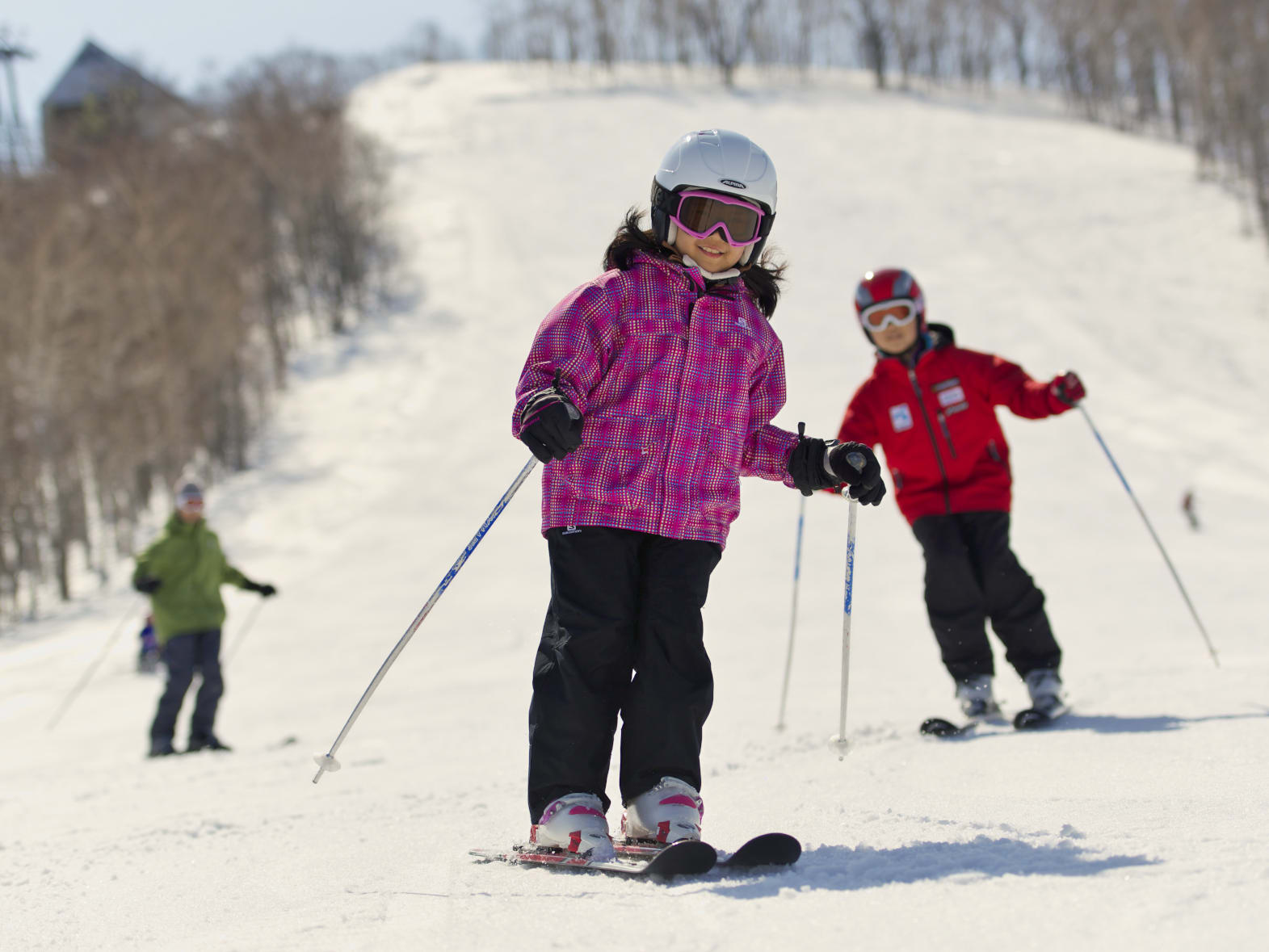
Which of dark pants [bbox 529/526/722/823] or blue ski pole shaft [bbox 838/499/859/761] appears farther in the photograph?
blue ski pole shaft [bbox 838/499/859/761]

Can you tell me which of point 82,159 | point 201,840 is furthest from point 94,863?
point 82,159

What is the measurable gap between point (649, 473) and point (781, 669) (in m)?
5.55

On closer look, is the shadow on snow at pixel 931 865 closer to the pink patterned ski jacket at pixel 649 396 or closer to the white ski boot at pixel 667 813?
the white ski boot at pixel 667 813

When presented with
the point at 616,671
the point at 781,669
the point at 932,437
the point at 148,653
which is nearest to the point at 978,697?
the point at 932,437

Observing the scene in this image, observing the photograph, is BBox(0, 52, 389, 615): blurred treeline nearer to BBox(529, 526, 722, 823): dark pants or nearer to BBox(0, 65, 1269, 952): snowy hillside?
BBox(0, 65, 1269, 952): snowy hillside

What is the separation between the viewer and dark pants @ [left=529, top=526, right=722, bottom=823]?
2.62 metres

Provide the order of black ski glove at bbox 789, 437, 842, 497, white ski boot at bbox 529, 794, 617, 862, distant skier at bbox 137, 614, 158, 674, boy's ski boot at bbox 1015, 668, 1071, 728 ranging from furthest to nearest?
1. distant skier at bbox 137, 614, 158, 674
2. boy's ski boot at bbox 1015, 668, 1071, 728
3. black ski glove at bbox 789, 437, 842, 497
4. white ski boot at bbox 529, 794, 617, 862

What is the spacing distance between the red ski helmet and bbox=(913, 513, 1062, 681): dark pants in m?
0.82

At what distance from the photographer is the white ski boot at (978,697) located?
14.7 feet

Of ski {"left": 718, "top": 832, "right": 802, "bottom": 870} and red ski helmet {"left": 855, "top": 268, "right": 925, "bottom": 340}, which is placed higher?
red ski helmet {"left": 855, "top": 268, "right": 925, "bottom": 340}

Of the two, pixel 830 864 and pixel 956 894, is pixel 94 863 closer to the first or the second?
pixel 830 864

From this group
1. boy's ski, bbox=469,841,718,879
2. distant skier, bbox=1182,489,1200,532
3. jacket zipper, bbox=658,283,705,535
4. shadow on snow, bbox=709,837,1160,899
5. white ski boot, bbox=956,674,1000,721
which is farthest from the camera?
distant skier, bbox=1182,489,1200,532

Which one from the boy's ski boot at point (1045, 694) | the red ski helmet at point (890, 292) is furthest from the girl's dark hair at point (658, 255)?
the boy's ski boot at point (1045, 694)

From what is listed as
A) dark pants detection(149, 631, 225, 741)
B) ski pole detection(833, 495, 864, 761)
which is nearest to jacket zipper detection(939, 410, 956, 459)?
ski pole detection(833, 495, 864, 761)
